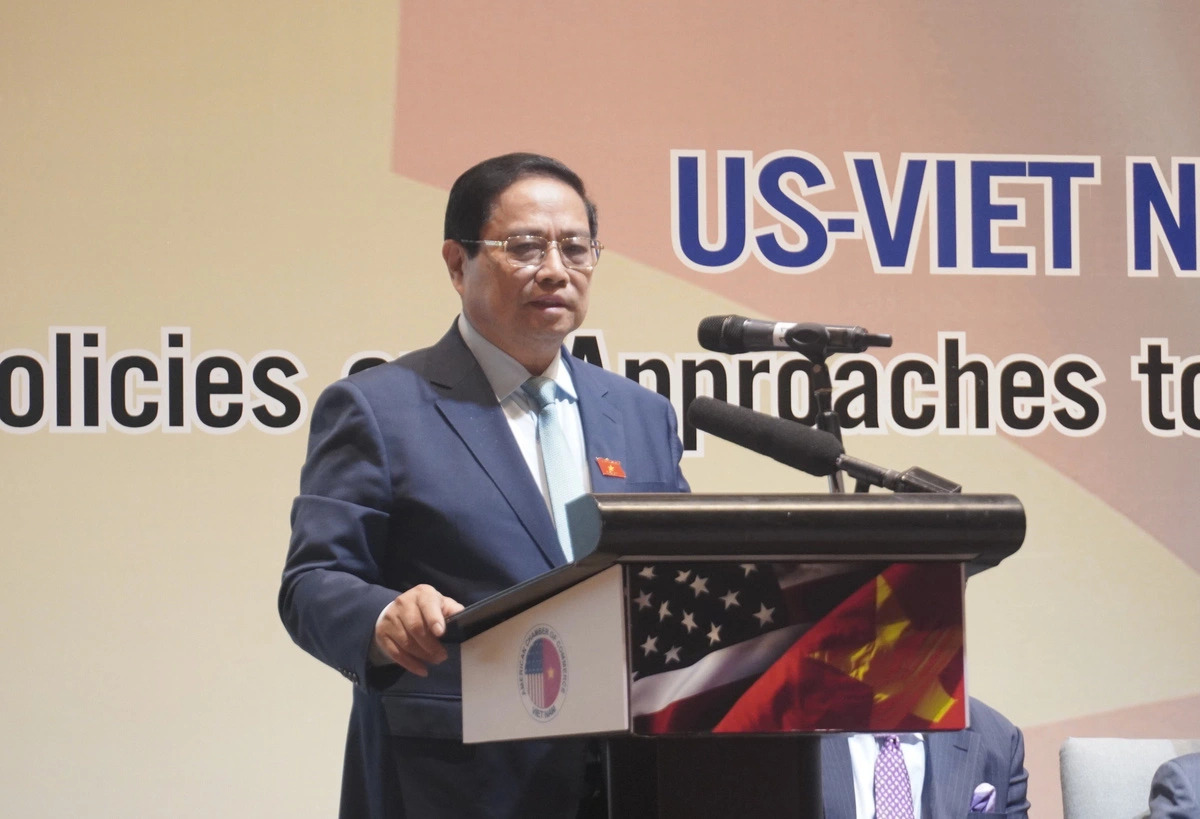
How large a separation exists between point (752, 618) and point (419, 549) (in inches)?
30.1

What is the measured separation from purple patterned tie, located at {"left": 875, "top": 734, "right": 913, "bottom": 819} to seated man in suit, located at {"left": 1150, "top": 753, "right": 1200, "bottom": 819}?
538 millimetres

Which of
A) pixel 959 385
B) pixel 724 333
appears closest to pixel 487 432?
pixel 724 333

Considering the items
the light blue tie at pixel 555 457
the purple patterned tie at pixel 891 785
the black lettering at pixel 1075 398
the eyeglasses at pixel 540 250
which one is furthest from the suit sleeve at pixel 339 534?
the black lettering at pixel 1075 398

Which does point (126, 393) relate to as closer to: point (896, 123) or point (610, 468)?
point (610, 468)

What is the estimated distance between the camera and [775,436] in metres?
1.57

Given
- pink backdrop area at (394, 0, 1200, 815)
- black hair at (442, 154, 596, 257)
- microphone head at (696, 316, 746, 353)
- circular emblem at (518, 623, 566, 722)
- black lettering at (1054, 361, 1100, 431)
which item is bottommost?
circular emblem at (518, 623, 566, 722)

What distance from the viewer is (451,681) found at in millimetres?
1775

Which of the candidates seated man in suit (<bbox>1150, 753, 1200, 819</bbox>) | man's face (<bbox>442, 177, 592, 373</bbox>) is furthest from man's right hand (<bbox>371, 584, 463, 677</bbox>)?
seated man in suit (<bbox>1150, 753, 1200, 819</bbox>)

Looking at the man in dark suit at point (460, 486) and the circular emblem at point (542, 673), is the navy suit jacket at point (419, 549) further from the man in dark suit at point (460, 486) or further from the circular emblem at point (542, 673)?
the circular emblem at point (542, 673)

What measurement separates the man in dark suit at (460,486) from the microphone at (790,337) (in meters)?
0.30

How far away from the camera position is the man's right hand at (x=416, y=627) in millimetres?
1411

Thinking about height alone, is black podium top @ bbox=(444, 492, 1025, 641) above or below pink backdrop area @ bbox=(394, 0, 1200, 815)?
below

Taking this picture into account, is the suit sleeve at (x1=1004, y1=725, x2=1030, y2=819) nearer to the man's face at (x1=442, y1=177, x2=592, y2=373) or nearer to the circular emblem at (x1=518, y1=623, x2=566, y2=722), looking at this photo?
the man's face at (x1=442, y1=177, x2=592, y2=373)

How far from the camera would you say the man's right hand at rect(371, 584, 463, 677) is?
1.41m
